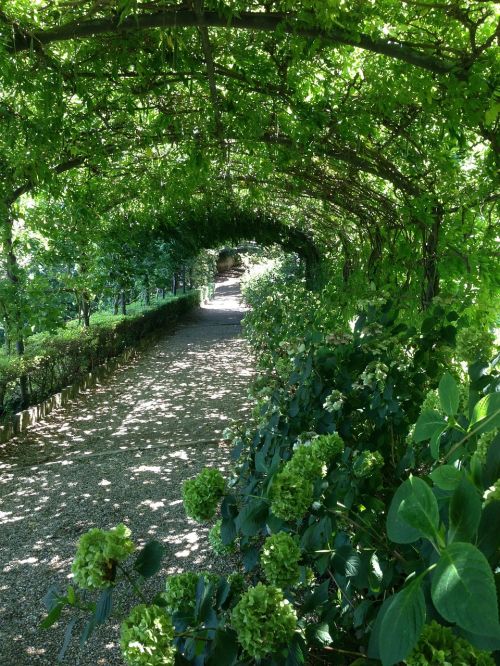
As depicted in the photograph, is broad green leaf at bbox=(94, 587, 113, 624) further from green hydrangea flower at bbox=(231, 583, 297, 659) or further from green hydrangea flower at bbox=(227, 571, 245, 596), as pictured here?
green hydrangea flower at bbox=(227, 571, 245, 596)

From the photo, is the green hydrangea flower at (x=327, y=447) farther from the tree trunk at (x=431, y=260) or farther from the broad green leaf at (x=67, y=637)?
the tree trunk at (x=431, y=260)

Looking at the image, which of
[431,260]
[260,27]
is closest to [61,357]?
[431,260]

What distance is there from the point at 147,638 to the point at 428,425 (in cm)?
53

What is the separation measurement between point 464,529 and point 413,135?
4.61m

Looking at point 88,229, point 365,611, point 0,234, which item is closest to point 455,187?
point 365,611

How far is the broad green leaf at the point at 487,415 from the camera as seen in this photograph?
66cm

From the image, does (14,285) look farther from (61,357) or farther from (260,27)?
(260,27)

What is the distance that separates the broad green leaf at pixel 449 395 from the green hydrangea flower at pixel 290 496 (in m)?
0.38

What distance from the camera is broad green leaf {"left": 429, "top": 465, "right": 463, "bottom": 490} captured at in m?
0.64

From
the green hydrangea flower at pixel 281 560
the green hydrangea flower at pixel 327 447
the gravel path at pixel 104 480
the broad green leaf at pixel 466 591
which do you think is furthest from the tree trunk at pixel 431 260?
the broad green leaf at pixel 466 591

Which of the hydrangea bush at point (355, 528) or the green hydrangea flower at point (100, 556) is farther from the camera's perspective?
the green hydrangea flower at point (100, 556)

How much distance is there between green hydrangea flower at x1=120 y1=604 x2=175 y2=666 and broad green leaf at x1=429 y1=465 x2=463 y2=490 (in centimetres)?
47

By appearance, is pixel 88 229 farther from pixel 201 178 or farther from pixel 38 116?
pixel 38 116

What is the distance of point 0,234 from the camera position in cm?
578
